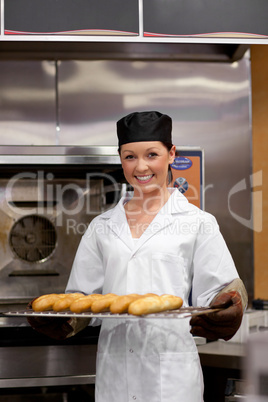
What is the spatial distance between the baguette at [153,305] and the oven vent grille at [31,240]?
1254mm

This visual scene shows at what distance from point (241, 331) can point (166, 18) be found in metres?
1.42

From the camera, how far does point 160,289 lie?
1.42 meters

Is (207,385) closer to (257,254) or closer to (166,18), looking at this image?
(257,254)

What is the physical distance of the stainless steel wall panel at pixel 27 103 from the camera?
8.80ft

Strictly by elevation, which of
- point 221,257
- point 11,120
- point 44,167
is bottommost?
point 221,257

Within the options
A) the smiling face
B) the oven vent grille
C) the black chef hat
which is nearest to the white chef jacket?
the smiling face

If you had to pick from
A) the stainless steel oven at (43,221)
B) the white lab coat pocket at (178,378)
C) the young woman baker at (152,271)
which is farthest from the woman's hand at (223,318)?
the stainless steel oven at (43,221)

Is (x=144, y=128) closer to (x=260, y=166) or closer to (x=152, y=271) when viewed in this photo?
(x=152, y=271)

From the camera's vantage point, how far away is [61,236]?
2441 mm

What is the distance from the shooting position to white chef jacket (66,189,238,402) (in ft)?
4.54

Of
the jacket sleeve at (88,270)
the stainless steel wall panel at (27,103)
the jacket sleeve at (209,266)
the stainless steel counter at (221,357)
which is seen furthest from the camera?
the stainless steel wall panel at (27,103)

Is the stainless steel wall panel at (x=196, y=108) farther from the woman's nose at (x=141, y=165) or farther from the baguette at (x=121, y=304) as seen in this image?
the baguette at (x=121, y=304)

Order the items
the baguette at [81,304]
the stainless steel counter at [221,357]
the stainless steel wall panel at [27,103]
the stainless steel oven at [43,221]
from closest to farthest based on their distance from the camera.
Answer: the baguette at [81,304] < the stainless steel counter at [221,357] < the stainless steel oven at [43,221] < the stainless steel wall panel at [27,103]

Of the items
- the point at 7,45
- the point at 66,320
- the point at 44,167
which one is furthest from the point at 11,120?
the point at 66,320
